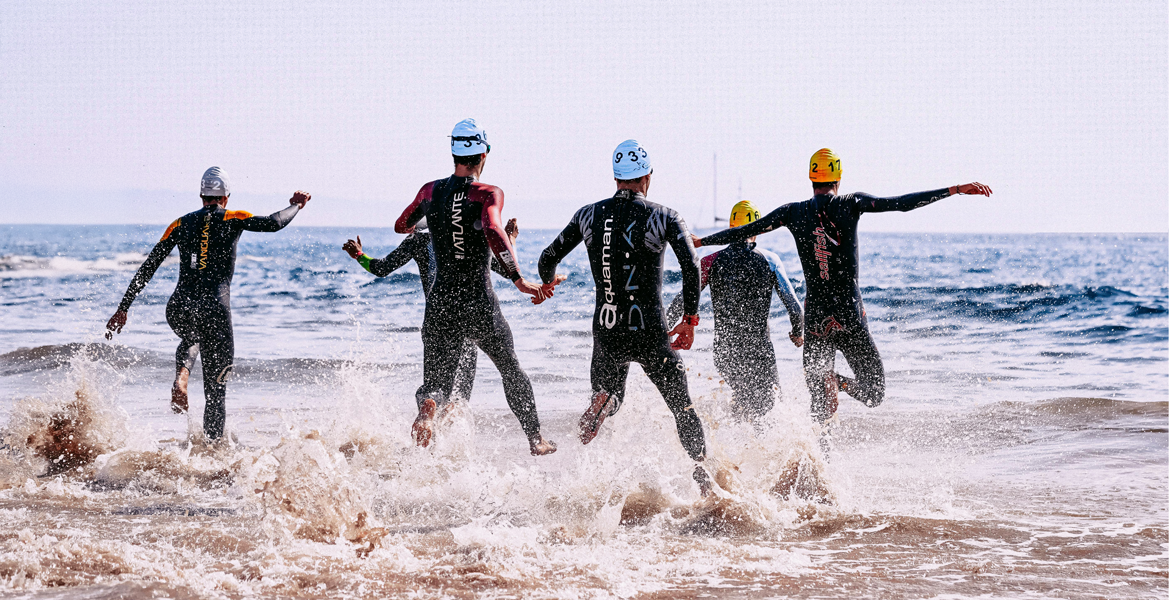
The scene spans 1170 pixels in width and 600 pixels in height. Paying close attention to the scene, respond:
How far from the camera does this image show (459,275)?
5676 mm

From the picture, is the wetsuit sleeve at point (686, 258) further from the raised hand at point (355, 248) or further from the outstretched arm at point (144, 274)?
the outstretched arm at point (144, 274)

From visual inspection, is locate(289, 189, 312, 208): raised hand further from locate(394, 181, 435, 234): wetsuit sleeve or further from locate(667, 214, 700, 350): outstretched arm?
locate(667, 214, 700, 350): outstretched arm

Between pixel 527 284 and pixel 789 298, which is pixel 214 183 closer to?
pixel 527 284

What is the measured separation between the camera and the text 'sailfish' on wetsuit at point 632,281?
5.23m

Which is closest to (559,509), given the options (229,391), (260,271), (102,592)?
(102,592)

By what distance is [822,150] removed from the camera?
6.15 m

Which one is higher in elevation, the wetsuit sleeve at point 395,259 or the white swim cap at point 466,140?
the white swim cap at point 466,140

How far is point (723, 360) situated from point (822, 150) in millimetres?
1814

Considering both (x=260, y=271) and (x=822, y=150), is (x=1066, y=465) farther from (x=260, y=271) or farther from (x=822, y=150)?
(x=260, y=271)

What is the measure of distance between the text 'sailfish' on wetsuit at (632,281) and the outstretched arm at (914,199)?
1.42 m

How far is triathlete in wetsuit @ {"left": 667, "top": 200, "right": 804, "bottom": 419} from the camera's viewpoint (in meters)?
6.84

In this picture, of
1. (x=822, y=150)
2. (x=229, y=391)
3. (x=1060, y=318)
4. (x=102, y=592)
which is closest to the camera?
(x=102, y=592)

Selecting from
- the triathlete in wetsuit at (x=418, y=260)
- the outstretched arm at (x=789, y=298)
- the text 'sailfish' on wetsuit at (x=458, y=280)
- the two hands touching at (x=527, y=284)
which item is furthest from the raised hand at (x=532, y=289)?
the outstretched arm at (x=789, y=298)

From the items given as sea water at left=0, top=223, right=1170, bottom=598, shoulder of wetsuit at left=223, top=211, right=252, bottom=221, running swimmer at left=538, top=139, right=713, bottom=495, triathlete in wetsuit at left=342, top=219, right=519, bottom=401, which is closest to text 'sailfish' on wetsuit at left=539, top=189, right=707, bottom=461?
running swimmer at left=538, top=139, right=713, bottom=495
